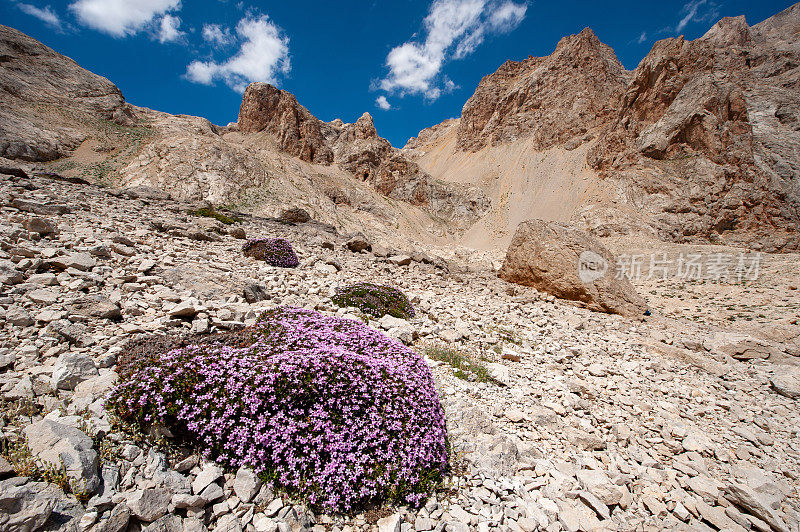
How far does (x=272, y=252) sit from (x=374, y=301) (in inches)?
196

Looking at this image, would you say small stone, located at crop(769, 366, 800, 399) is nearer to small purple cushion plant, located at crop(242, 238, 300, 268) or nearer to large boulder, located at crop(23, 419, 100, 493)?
large boulder, located at crop(23, 419, 100, 493)

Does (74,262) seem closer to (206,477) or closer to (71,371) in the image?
(71,371)

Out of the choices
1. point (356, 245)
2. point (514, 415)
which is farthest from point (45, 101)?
point (514, 415)

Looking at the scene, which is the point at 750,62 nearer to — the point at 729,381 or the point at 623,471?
the point at 729,381

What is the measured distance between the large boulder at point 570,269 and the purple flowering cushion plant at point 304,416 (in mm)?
10609

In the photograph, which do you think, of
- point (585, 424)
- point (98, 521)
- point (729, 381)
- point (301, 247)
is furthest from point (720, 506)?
point (301, 247)

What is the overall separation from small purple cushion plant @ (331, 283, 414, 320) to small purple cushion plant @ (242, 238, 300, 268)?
10.0 feet

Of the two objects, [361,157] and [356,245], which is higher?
[361,157]

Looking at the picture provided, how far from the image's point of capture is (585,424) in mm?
5398

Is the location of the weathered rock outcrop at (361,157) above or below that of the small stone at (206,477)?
above

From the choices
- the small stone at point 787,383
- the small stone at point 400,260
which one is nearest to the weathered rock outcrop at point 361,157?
the small stone at point 400,260

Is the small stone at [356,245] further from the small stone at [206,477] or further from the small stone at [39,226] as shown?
the small stone at [206,477]

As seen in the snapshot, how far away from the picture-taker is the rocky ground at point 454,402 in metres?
3.13

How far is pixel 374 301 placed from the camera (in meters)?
9.20
